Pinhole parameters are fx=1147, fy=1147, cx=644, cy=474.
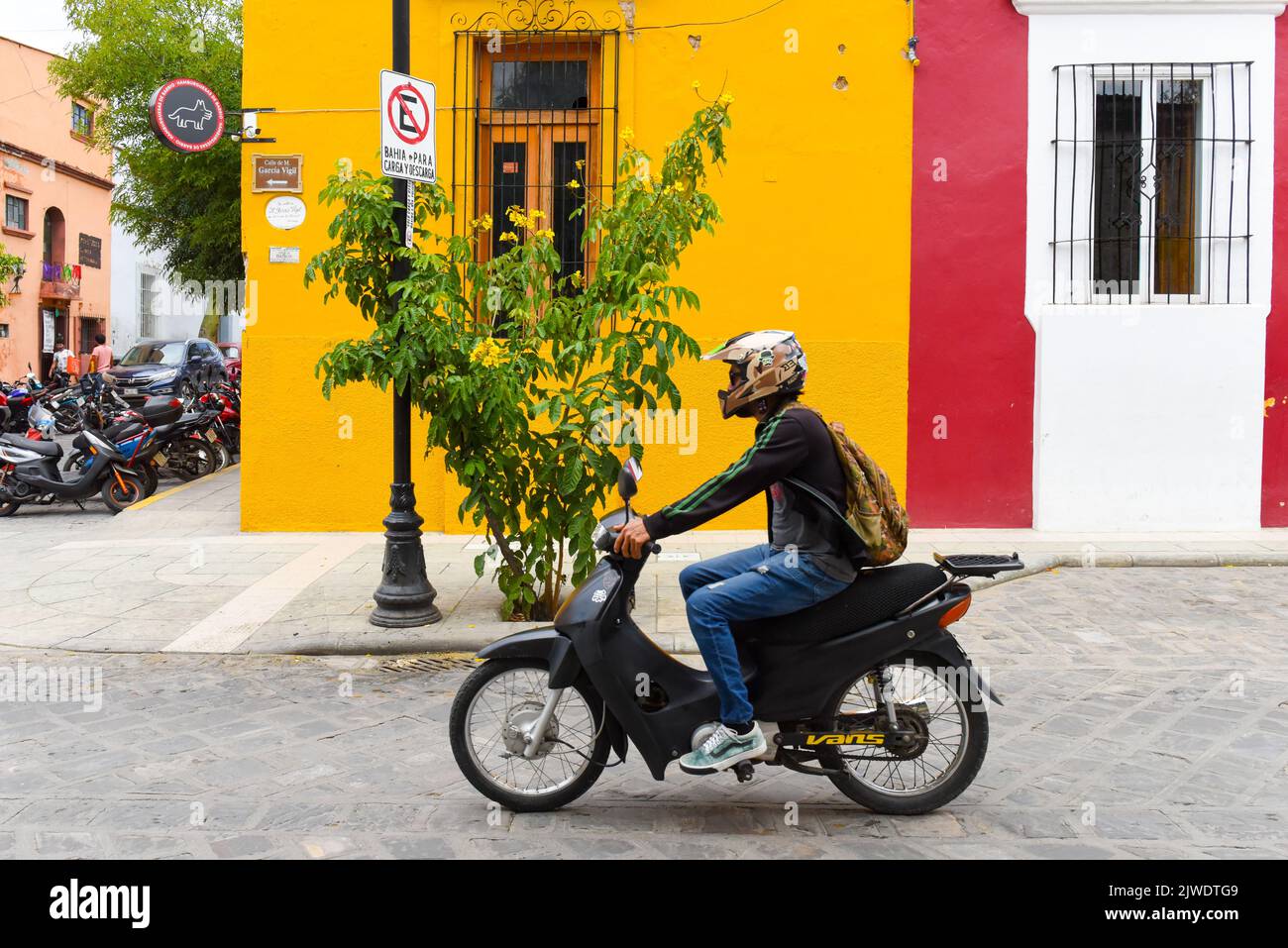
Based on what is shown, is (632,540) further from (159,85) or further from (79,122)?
(79,122)

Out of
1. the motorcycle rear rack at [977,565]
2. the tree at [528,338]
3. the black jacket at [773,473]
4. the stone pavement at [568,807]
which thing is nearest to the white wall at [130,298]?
the tree at [528,338]

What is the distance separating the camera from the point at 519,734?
4.35 metres

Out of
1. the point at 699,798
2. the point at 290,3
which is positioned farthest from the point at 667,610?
the point at 290,3

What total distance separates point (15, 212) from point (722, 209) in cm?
2762

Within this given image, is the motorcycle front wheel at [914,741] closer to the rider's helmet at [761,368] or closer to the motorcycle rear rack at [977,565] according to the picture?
the motorcycle rear rack at [977,565]

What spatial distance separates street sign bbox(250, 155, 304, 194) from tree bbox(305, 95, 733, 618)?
3.58m

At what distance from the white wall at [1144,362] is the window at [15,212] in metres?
28.6

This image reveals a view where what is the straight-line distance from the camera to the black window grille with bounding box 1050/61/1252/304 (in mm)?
10672

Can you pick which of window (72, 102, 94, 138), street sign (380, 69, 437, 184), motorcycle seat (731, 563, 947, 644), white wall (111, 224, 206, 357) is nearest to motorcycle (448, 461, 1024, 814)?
motorcycle seat (731, 563, 947, 644)

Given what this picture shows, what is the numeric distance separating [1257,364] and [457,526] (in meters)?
7.61

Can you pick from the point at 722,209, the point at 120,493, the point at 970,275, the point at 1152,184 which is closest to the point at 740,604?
the point at 722,209

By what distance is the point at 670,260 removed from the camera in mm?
6965
